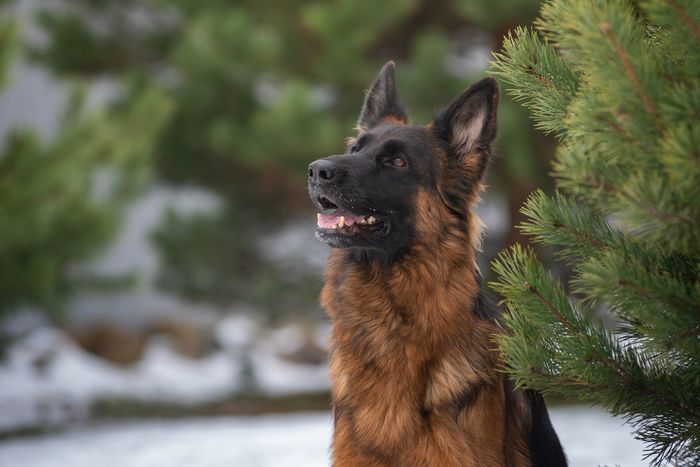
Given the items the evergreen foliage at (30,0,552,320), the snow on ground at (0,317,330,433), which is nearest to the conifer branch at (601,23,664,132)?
the snow on ground at (0,317,330,433)

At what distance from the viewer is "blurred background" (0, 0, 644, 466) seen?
6.04 metres

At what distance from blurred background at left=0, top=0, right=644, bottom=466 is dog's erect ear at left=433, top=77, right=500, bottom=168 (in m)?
2.49

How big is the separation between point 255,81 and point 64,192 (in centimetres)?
334

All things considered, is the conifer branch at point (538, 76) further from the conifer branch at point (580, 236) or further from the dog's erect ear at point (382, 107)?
the dog's erect ear at point (382, 107)

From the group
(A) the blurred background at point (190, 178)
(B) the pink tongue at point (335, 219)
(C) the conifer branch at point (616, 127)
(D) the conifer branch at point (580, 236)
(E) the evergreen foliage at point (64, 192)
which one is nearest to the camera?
(C) the conifer branch at point (616, 127)

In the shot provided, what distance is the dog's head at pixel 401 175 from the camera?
2.72m

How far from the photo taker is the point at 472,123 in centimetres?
284

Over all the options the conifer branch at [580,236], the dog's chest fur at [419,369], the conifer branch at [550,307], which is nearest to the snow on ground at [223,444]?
the dog's chest fur at [419,369]

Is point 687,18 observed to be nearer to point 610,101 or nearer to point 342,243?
point 610,101

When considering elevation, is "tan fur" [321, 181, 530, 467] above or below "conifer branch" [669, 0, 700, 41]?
below

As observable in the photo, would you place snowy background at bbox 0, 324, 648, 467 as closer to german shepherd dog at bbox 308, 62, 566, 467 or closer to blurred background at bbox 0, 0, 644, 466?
blurred background at bbox 0, 0, 644, 466

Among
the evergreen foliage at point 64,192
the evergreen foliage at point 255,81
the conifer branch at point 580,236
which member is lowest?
the conifer branch at point 580,236

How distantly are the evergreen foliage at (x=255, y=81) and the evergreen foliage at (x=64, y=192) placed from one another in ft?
4.99

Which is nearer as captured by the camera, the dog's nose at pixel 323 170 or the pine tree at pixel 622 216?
the pine tree at pixel 622 216
